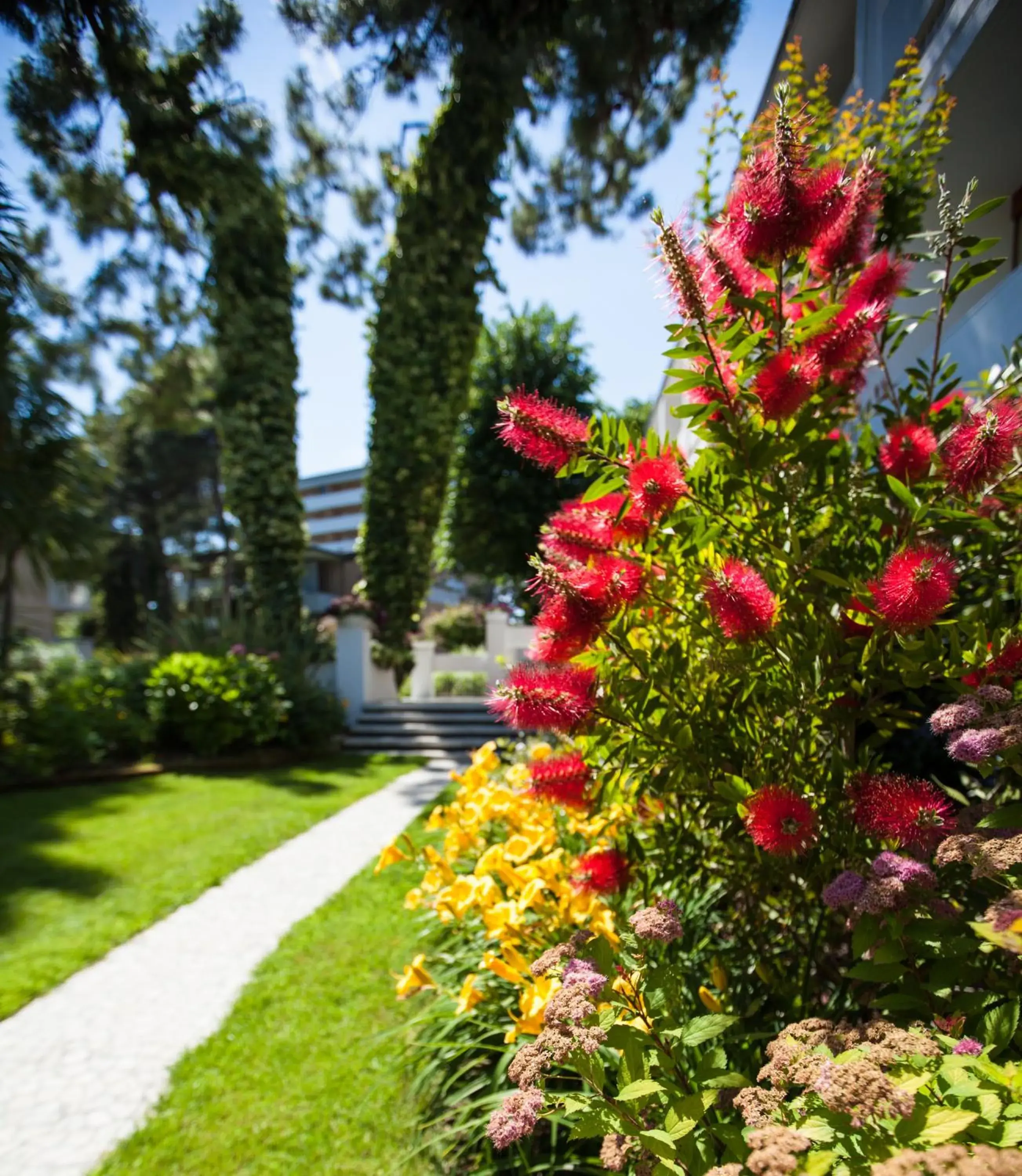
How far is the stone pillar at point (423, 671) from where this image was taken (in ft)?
43.8

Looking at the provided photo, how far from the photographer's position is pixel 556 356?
46.5 ft

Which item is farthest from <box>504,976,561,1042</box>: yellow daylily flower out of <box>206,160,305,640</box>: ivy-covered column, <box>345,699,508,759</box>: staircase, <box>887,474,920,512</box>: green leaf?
<box>206,160,305,640</box>: ivy-covered column

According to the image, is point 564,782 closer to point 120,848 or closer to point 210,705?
point 120,848

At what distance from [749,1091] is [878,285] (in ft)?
5.35

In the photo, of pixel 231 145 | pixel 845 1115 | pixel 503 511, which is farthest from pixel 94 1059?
pixel 503 511

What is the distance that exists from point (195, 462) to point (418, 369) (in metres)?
23.7

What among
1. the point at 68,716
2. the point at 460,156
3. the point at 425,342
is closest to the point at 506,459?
the point at 425,342

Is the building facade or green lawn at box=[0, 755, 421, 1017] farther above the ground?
the building facade

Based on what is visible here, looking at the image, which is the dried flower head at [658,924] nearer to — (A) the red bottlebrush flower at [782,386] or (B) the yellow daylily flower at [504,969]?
(B) the yellow daylily flower at [504,969]

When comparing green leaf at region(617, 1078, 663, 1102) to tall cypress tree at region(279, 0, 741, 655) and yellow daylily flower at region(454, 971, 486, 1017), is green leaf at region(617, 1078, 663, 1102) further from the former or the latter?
tall cypress tree at region(279, 0, 741, 655)

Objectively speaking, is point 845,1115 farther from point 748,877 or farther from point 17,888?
point 17,888

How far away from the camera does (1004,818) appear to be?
1113 millimetres

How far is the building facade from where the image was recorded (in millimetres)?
2824

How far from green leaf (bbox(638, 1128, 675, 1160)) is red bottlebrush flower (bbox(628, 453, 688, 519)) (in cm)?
100
